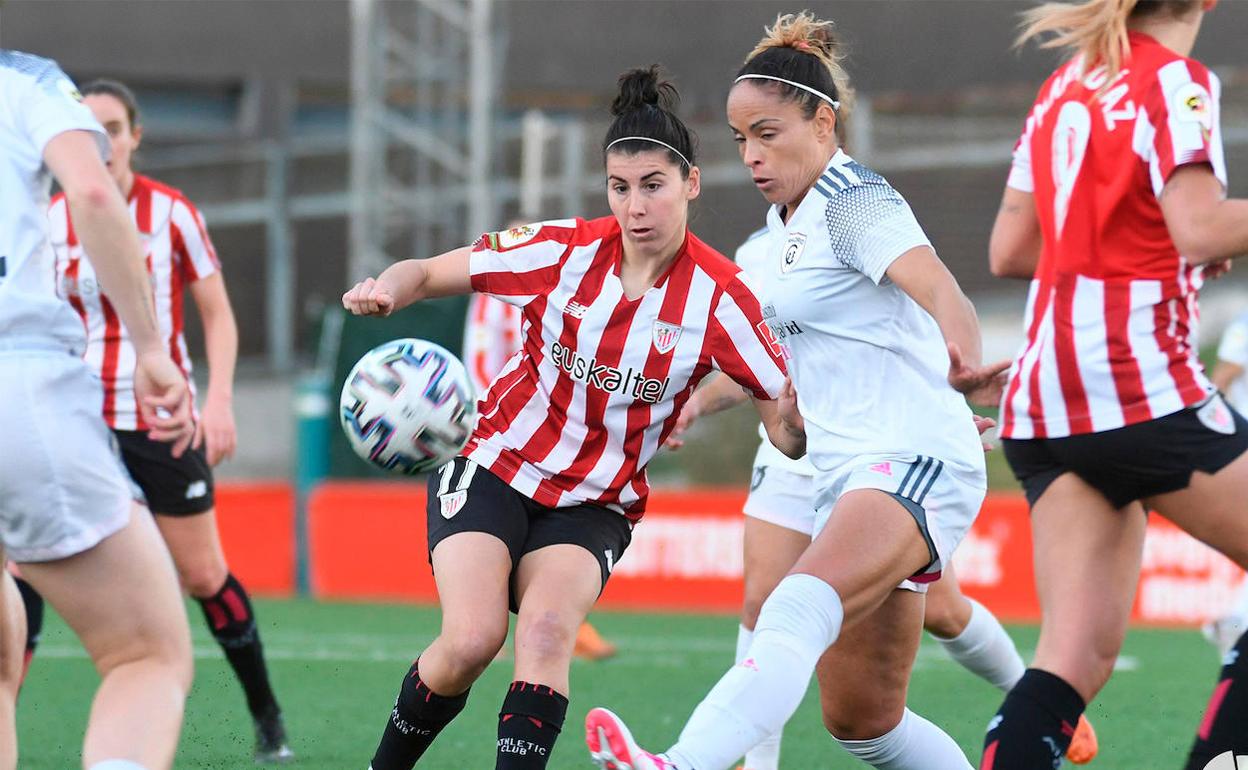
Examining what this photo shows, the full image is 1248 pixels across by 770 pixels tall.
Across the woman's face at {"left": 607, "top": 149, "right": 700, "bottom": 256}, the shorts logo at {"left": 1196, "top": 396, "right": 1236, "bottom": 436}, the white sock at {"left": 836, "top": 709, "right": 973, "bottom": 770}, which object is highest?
the woman's face at {"left": 607, "top": 149, "right": 700, "bottom": 256}

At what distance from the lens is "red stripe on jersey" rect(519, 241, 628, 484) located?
4.36 meters

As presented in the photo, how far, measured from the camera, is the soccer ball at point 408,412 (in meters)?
4.07

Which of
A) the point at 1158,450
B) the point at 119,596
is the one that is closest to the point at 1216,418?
the point at 1158,450

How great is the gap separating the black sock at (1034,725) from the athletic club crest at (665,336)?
133cm

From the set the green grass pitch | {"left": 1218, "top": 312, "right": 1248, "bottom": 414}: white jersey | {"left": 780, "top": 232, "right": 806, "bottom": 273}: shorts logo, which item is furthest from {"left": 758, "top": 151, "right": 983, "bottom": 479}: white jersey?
{"left": 1218, "top": 312, "right": 1248, "bottom": 414}: white jersey

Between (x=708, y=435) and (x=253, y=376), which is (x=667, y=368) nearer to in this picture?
(x=708, y=435)

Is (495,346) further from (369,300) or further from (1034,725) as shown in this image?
(1034,725)

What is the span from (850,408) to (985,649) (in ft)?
5.50

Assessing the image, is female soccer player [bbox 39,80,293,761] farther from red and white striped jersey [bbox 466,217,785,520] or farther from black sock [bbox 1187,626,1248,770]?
black sock [bbox 1187,626,1248,770]

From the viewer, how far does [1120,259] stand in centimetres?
349

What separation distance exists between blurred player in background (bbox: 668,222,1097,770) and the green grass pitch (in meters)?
0.55

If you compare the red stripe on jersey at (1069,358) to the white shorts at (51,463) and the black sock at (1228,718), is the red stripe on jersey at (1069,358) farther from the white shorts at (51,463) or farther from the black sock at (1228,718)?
the white shorts at (51,463)

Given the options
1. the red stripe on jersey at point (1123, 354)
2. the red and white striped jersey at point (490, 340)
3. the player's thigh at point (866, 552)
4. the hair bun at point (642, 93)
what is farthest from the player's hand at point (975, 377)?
the red and white striped jersey at point (490, 340)

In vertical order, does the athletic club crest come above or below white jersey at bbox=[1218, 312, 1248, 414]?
above
